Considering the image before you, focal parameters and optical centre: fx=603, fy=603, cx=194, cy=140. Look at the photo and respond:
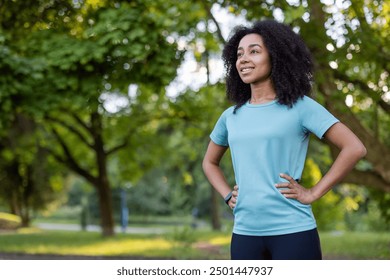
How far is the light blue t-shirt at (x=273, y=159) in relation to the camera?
94.7 inches

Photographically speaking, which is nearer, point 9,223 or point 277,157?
point 277,157

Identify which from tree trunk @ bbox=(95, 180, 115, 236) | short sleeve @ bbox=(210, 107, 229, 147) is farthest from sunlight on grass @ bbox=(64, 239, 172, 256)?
short sleeve @ bbox=(210, 107, 229, 147)

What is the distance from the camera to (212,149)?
285 cm

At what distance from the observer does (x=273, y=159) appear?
2408mm

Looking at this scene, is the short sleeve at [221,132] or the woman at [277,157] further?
the short sleeve at [221,132]

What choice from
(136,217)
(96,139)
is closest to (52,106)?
(96,139)

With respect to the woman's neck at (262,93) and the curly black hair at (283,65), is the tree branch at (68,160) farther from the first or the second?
the woman's neck at (262,93)

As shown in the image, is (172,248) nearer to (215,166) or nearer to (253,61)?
(215,166)

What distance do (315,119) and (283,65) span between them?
0.31m

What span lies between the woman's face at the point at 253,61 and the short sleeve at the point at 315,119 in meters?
0.24

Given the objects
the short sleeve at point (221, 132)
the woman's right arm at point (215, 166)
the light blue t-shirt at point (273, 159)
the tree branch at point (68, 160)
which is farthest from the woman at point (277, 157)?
the tree branch at point (68, 160)

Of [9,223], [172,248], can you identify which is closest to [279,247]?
[172,248]

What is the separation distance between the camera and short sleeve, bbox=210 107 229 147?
A: 2712 millimetres
